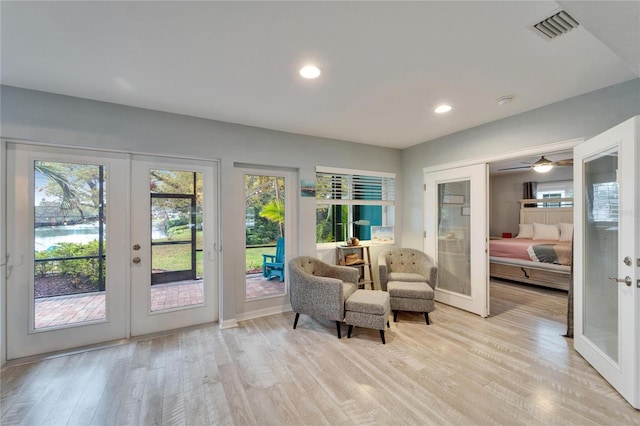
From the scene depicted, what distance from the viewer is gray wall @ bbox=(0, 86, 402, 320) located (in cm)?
248

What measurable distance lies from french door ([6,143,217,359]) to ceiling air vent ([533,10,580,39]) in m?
3.37

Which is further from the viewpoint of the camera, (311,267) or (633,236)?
(311,267)

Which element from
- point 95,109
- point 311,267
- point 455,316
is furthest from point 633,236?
point 95,109

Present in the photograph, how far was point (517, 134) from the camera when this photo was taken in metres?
3.16

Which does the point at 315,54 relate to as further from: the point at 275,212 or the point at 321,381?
the point at 321,381

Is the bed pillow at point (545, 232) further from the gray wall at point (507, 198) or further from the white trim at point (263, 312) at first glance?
the white trim at point (263, 312)

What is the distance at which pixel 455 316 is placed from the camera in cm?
355

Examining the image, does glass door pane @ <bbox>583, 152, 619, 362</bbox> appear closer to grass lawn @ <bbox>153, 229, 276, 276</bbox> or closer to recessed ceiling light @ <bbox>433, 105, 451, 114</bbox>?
recessed ceiling light @ <bbox>433, 105, 451, 114</bbox>

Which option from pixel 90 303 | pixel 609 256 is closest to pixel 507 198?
pixel 609 256

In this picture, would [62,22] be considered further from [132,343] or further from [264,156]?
[132,343]

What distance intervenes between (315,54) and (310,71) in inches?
9.0

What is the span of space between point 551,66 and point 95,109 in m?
4.26

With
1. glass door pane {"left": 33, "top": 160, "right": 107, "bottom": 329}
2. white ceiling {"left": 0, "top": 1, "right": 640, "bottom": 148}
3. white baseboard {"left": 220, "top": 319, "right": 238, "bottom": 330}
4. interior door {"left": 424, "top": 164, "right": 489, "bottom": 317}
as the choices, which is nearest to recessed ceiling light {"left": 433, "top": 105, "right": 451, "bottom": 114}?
white ceiling {"left": 0, "top": 1, "right": 640, "bottom": 148}

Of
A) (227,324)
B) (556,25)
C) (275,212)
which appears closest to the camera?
(556,25)
